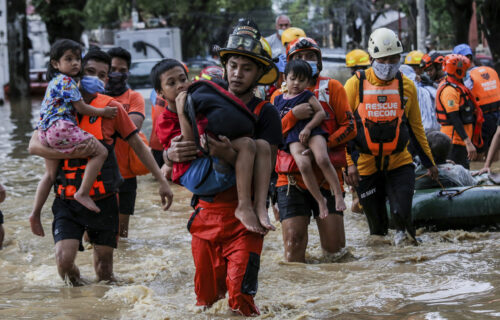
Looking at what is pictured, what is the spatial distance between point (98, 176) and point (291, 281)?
5.85 feet

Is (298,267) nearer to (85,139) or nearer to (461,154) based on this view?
(85,139)

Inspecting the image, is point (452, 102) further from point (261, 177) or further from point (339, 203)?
point (261, 177)

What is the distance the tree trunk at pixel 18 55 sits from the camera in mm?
31125

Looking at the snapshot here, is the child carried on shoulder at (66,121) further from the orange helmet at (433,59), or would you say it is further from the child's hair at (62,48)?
the orange helmet at (433,59)

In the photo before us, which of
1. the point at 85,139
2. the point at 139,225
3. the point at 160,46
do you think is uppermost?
the point at 160,46

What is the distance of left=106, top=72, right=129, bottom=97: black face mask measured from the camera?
288 inches

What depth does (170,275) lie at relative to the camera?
6418 millimetres

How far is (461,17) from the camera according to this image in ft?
76.3

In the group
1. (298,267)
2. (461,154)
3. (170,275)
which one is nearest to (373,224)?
(298,267)

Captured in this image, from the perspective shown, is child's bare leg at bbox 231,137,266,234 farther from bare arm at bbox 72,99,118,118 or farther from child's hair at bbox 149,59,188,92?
bare arm at bbox 72,99,118,118

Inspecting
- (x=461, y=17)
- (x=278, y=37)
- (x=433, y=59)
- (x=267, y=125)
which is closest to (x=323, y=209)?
(x=267, y=125)

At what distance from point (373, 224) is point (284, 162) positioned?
1.58m

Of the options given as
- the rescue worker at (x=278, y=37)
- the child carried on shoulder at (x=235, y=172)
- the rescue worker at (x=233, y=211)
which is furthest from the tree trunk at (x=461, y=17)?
the child carried on shoulder at (x=235, y=172)

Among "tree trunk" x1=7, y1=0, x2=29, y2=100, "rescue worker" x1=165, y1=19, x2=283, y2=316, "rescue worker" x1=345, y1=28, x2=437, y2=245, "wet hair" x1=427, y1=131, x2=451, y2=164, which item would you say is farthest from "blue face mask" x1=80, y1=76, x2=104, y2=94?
"tree trunk" x1=7, y1=0, x2=29, y2=100
